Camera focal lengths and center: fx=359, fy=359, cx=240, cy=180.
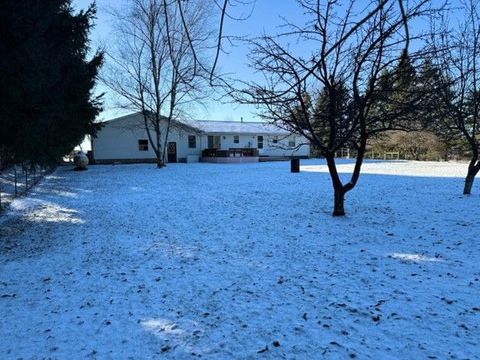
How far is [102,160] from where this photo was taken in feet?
107

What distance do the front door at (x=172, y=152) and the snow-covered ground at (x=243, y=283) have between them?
2492cm

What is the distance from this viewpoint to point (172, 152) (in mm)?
34875

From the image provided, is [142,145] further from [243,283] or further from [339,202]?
[243,283]

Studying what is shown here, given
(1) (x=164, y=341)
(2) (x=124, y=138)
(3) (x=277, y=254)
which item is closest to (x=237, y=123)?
(2) (x=124, y=138)

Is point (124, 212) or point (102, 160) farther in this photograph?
point (102, 160)

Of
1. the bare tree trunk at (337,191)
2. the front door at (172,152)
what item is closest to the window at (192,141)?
the front door at (172,152)

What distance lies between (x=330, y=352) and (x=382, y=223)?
5583 millimetres

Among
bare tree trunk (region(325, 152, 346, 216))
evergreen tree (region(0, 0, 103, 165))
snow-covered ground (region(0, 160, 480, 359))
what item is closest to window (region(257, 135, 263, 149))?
snow-covered ground (region(0, 160, 480, 359))

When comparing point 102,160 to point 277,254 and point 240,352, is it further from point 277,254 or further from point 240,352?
point 240,352

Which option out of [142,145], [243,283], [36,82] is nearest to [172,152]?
[142,145]

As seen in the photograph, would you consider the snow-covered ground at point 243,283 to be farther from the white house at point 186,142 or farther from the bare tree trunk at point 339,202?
the white house at point 186,142

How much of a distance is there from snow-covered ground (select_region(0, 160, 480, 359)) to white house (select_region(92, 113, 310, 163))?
23263 mm

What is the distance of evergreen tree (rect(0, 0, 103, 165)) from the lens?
6.76 metres

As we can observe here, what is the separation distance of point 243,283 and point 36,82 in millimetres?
5431
